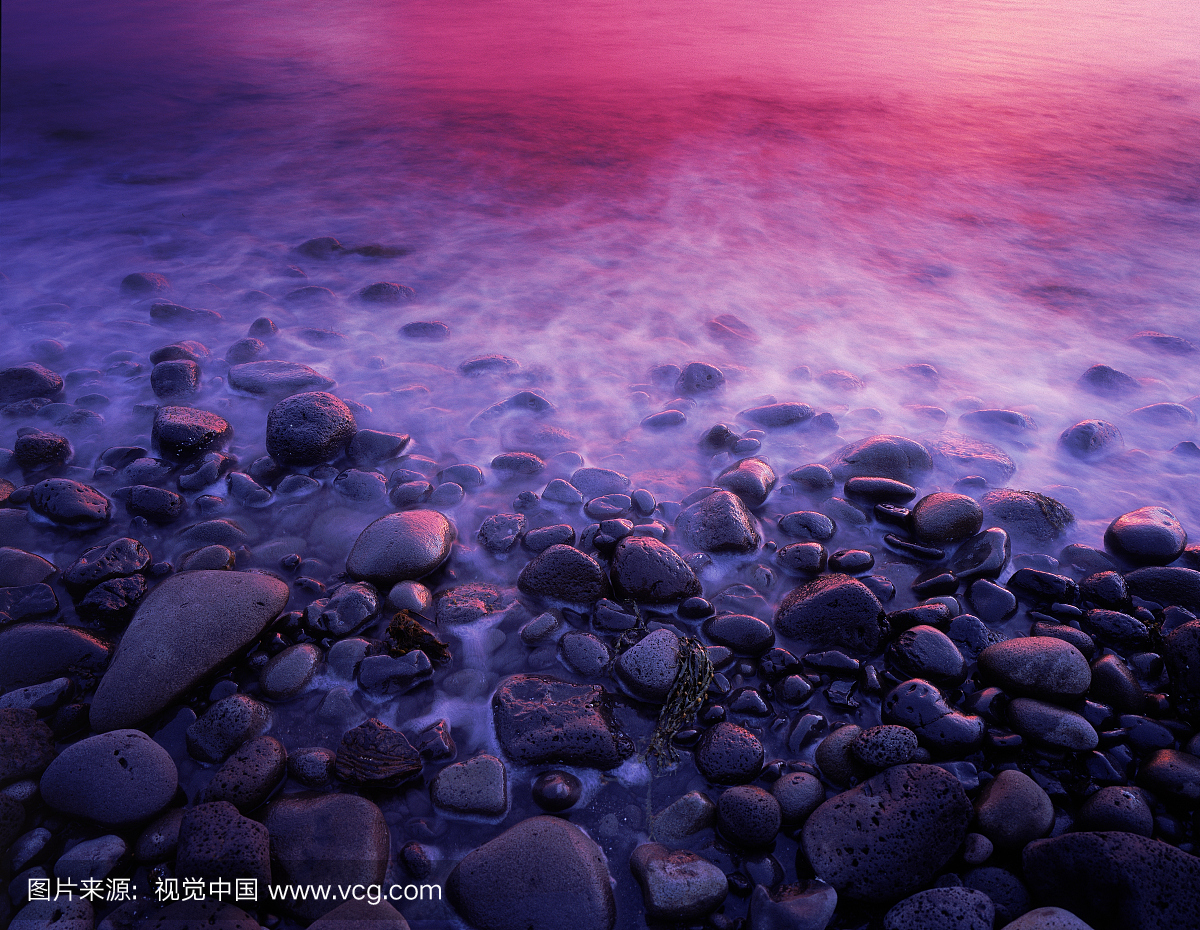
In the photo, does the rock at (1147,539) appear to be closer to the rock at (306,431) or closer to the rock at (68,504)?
the rock at (306,431)

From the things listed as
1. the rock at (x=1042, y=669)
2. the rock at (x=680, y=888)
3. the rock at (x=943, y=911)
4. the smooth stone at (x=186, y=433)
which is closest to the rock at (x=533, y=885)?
the rock at (x=680, y=888)

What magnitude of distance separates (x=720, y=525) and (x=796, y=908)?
1.35 m

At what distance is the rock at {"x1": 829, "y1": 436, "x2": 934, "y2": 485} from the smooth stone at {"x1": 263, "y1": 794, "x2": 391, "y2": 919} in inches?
92.7

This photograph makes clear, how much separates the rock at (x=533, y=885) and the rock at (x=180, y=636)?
3.48 feet

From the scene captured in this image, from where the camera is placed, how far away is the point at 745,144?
7.36 metres

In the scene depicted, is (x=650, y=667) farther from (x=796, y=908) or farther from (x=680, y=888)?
→ (x=796, y=908)

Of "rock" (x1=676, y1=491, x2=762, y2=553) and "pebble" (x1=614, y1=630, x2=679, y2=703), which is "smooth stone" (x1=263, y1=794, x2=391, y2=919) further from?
"rock" (x1=676, y1=491, x2=762, y2=553)

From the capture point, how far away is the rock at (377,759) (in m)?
1.82

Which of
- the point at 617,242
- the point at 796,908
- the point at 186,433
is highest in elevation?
the point at 617,242

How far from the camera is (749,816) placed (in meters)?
1.70

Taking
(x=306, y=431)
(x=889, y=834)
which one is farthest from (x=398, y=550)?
(x=889, y=834)

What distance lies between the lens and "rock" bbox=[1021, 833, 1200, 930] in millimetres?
1481

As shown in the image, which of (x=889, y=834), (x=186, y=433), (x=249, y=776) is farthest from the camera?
(x=186, y=433)

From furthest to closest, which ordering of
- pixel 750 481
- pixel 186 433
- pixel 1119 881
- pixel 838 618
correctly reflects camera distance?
1. pixel 186 433
2. pixel 750 481
3. pixel 838 618
4. pixel 1119 881
